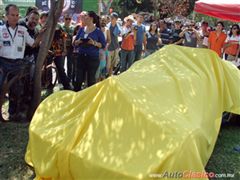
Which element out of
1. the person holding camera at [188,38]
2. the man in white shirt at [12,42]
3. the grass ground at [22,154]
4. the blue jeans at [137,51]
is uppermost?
the man in white shirt at [12,42]

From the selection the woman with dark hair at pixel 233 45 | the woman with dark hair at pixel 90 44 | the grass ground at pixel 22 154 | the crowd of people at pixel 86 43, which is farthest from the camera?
the woman with dark hair at pixel 233 45

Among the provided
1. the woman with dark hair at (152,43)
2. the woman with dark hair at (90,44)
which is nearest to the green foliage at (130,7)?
the woman with dark hair at (152,43)

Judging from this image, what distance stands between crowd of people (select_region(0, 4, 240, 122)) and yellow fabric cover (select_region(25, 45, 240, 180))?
63.6 inches

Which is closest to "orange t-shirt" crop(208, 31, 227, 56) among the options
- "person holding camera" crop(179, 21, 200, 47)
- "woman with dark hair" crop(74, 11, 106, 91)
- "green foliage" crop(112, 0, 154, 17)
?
"person holding camera" crop(179, 21, 200, 47)

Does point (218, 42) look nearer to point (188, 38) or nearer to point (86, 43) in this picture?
point (188, 38)

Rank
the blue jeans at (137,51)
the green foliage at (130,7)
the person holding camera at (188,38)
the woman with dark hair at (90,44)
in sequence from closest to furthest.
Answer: the woman with dark hair at (90,44) → the blue jeans at (137,51) → the person holding camera at (188,38) → the green foliage at (130,7)

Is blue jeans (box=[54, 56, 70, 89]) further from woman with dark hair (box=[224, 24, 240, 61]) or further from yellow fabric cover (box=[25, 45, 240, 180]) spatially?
woman with dark hair (box=[224, 24, 240, 61])

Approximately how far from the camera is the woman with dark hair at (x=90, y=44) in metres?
6.70

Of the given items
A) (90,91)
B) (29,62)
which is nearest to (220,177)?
(90,91)

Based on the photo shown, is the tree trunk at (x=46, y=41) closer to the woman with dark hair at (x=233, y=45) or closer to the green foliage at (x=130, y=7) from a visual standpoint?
the woman with dark hair at (x=233, y=45)

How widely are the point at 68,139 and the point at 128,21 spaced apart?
23.1 feet

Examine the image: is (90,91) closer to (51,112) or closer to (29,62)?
(51,112)

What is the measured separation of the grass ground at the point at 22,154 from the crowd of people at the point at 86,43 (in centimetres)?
82

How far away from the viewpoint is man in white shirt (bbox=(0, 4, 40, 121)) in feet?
18.1
